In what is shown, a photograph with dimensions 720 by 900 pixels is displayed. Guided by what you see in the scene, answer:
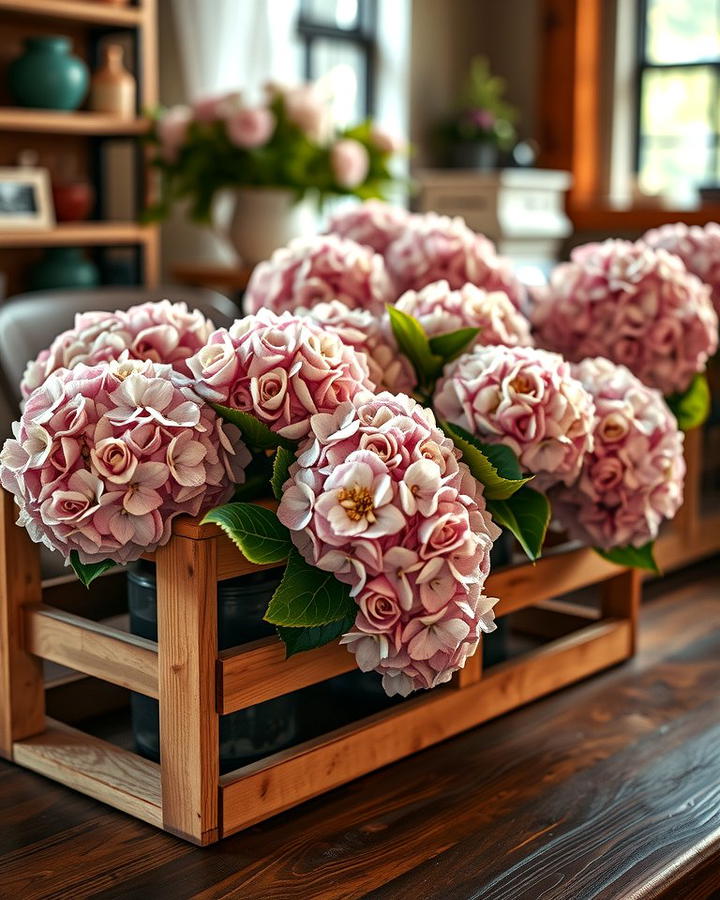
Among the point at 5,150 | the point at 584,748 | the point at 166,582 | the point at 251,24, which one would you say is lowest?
the point at 584,748

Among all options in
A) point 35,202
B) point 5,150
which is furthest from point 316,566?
point 5,150

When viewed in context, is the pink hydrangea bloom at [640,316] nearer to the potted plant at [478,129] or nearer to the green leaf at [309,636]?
the green leaf at [309,636]

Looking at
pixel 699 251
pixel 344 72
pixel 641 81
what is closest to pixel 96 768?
pixel 699 251

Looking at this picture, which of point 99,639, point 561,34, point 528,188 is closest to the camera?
point 99,639

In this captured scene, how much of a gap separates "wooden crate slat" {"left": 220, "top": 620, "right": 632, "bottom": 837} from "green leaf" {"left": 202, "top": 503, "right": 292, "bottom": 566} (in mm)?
197

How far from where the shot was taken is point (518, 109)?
5926 millimetres

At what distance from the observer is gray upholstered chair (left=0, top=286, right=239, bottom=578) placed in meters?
1.43

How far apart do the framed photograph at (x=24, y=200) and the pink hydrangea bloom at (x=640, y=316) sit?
8.46 ft

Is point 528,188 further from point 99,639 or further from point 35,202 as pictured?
point 99,639

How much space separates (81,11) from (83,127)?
351 mm

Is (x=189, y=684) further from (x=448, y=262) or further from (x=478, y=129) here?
(x=478, y=129)

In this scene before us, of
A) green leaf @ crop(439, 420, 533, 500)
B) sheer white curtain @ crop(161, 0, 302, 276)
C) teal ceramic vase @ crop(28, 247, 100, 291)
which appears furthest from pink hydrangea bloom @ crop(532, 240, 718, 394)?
sheer white curtain @ crop(161, 0, 302, 276)

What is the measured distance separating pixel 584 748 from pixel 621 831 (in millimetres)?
184

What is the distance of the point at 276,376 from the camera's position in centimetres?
98
